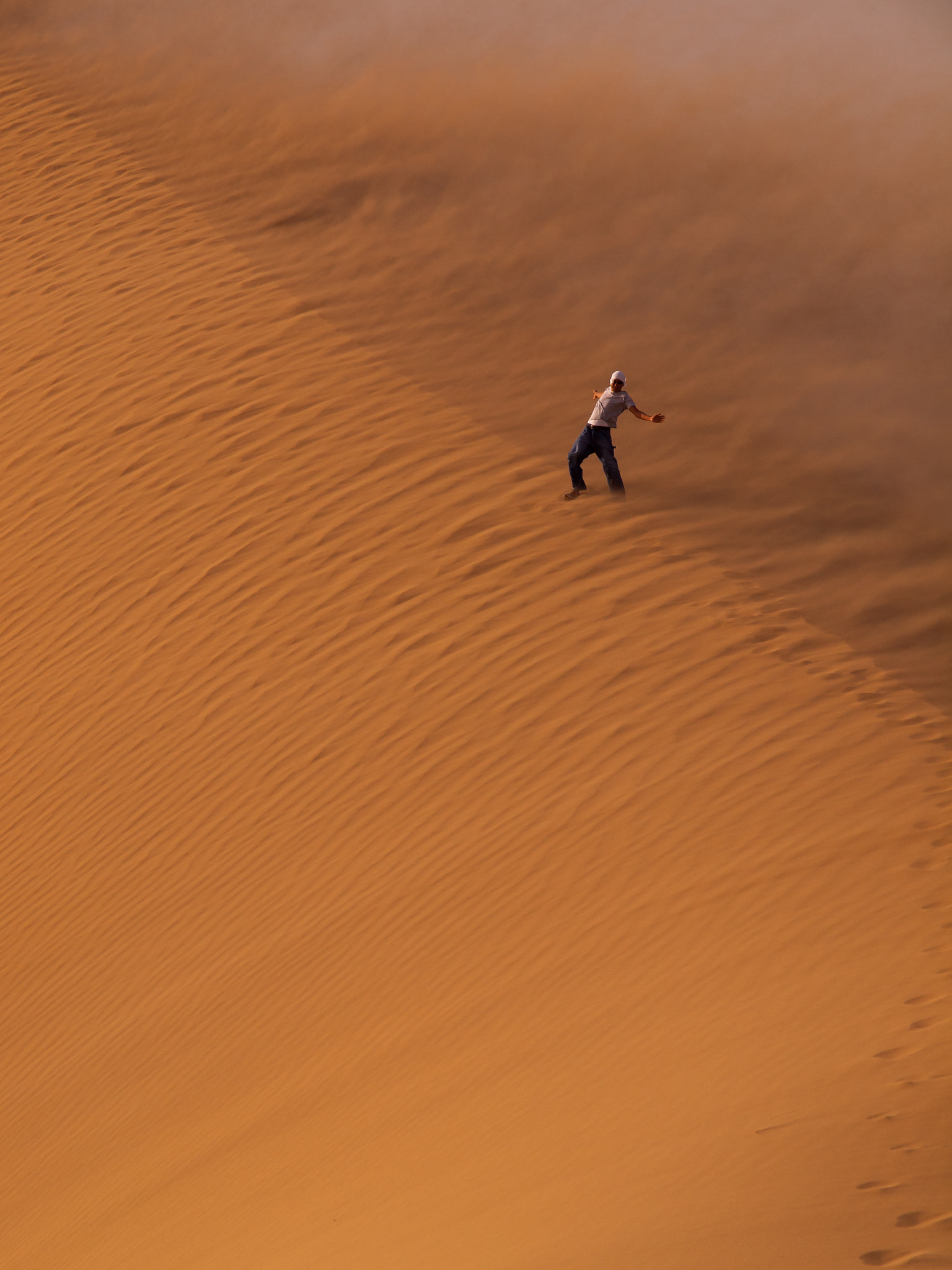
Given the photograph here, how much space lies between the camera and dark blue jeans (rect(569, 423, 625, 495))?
9289 millimetres

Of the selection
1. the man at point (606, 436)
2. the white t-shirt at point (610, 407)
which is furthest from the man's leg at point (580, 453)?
the white t-shirt at point (610, 407)

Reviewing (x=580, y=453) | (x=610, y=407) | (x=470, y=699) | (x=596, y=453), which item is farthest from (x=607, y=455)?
(x=470, y=699)

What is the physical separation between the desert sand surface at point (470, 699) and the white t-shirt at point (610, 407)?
67cm

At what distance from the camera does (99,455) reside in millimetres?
11062

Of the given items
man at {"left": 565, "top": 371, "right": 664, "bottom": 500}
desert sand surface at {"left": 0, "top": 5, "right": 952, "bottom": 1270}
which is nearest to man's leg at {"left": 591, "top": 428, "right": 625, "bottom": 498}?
man at {"left": 565, "top": 371, "right": 664, "bottom": 500}

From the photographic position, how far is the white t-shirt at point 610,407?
9.13 meters

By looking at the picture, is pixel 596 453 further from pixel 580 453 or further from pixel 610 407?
pixel 610 407

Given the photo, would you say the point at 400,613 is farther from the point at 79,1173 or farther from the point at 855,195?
the point at 855,195

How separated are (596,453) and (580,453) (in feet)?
0.40

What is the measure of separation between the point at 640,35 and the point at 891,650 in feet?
28.6

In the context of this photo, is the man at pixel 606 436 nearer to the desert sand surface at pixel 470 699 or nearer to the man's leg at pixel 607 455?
the man's leg at pixel 607 455

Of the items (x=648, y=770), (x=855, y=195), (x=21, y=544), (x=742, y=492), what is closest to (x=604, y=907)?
(x=648, y=770)

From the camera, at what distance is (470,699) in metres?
8.40

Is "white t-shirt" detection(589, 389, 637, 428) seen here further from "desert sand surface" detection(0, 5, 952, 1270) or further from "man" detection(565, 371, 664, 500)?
"desert sand surface" detection(0, 5, 952, 1270)
